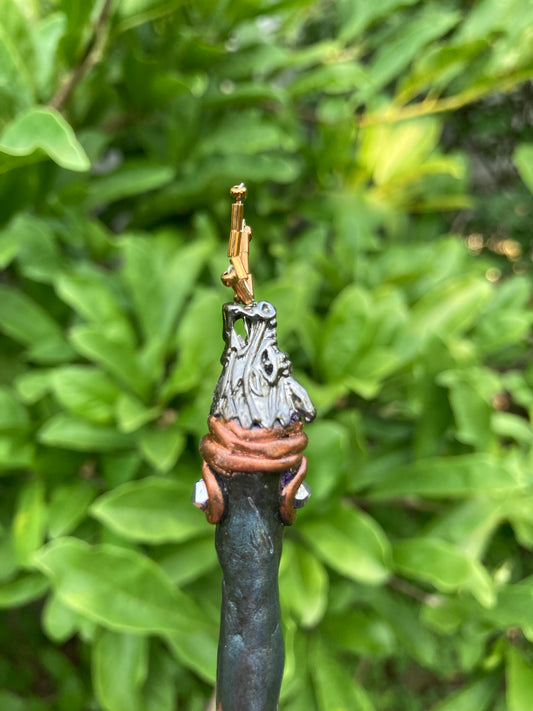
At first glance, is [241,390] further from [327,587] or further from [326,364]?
[327,587]

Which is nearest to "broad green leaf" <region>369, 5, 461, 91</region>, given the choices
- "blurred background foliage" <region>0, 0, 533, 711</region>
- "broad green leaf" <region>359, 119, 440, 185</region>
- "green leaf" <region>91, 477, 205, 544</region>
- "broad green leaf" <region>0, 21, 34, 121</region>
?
"blurred background foliage" <region>0, 0, 533, 711</region>

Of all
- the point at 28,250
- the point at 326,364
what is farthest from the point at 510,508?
the point at 28,250

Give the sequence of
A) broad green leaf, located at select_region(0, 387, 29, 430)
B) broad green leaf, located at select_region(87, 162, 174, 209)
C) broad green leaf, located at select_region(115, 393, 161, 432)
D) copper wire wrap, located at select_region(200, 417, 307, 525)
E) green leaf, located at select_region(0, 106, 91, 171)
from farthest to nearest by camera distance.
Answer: broad green leaf, located at select_region(87, 162, 174, 209), broad green leaf, located at select_region(0, 387, 29, 430), broad green leaf, located at select_region(115, 393, 161, 432), green leaf, located at select_region(0, 106, 91, 171), copper wire wrap, located at select_region(200, 417, 307, 525)

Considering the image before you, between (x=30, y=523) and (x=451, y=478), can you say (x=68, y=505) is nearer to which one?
(x=30, y=523)

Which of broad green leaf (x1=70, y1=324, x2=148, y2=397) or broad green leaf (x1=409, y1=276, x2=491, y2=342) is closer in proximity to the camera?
broad green leaf (x1=70, y1=324, x2=148, y2=397)

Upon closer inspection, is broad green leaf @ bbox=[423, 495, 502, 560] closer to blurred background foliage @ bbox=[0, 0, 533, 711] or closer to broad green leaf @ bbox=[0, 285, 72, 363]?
blurred background foliage @ bbox=[0, 0, 533, 711]
